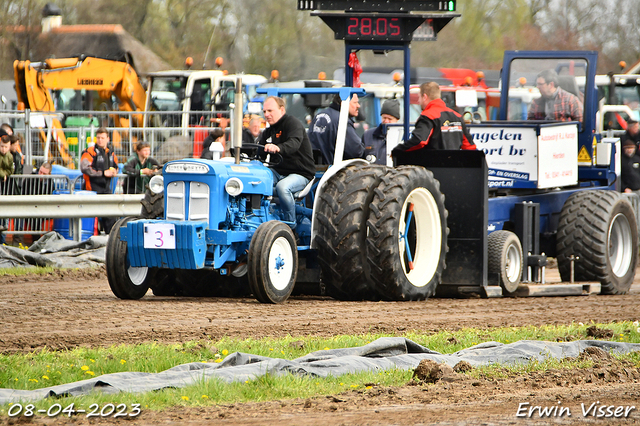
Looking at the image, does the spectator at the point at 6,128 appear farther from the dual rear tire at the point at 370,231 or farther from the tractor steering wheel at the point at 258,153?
the dual rear tire at the point at 370,231

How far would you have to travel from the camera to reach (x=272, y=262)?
359 inches

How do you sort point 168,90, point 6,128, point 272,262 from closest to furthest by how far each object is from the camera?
point 272,262, point 6,128, point 168,90

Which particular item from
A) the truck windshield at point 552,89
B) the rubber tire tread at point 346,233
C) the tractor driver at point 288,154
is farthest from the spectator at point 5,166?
the truck windshield at point 552,89

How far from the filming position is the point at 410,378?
5660mm

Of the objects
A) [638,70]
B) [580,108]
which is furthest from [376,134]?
[638,70]

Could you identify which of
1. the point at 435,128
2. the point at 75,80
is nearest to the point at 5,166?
the point at 435,128

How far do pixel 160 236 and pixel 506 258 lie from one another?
150 inches

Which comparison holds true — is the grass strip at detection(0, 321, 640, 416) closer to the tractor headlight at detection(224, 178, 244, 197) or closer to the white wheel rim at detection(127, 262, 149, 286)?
the tractor headlight at detection(224, 178, 244, 197)

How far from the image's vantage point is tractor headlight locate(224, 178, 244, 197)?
9.15 meters

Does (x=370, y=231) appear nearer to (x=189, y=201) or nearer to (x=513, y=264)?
(x=189, y=201)

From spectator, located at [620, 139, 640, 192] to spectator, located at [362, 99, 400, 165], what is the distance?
6794 mm

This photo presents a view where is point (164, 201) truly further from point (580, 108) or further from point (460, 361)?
point (580, 108)

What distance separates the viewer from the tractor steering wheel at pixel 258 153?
9828mm

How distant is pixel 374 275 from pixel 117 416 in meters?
5.15
